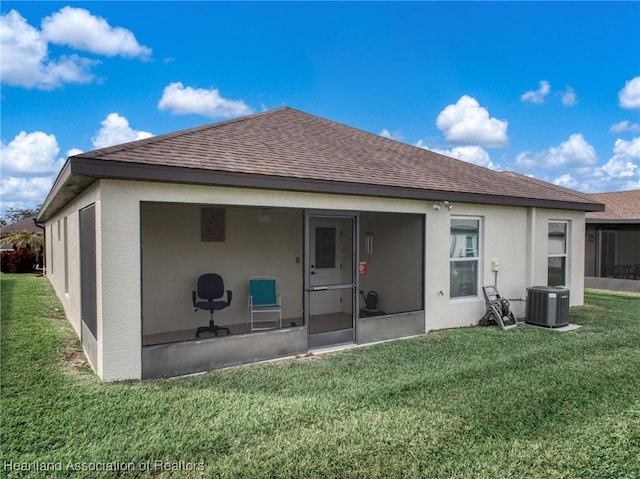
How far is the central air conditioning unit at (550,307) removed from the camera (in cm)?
862

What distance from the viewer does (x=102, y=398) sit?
4.57 m

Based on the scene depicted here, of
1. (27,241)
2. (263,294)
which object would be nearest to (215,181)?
(263,294)

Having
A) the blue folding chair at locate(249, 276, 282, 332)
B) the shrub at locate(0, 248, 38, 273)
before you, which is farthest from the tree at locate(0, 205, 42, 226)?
the blue folding chair at locate(249, 276, 282, 332)

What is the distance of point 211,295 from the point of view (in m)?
7.77

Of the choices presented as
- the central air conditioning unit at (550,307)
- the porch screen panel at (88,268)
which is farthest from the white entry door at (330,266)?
the porch screen panel at (88,268)

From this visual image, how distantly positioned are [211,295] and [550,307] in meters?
6.68

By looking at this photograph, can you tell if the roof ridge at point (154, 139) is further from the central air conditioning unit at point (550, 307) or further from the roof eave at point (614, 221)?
the roof eave at point (614, 221)

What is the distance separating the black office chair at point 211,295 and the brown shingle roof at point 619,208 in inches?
551

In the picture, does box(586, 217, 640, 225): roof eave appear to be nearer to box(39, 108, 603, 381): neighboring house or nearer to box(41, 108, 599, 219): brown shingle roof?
box(41, 108, 599, 219): brown shingle roof

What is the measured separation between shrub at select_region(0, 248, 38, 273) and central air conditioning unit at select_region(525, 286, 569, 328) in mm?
22451

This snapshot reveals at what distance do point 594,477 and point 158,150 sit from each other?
226 inches

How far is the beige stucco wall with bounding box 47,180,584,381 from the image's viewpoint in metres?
5.10

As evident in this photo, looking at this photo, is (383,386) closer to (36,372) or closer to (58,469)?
(58,469)

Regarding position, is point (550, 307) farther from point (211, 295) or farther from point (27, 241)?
point (27, 241)
